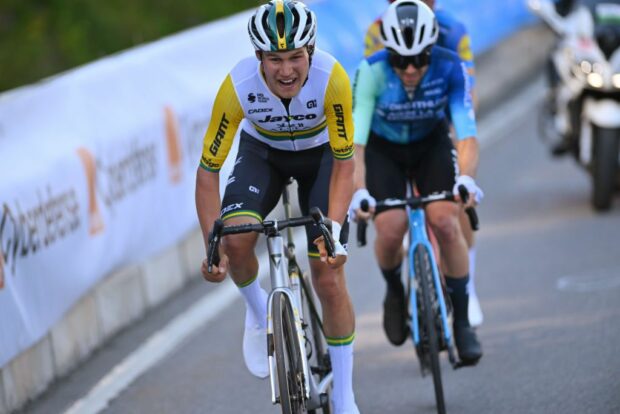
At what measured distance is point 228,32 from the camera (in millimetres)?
14188

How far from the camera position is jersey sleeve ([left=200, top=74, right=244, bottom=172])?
7.01 m

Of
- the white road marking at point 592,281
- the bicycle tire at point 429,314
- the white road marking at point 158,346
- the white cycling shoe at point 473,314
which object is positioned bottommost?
the white road marking at point 592,281

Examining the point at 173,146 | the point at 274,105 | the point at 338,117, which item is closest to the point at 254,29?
the point at 274,105

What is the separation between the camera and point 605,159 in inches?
526

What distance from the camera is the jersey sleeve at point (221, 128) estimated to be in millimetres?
7008

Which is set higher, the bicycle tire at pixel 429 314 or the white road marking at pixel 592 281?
the bicycle tire at pixel 429 314

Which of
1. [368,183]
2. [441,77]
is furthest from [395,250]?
[441,77]

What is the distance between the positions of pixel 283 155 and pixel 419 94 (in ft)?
4.16

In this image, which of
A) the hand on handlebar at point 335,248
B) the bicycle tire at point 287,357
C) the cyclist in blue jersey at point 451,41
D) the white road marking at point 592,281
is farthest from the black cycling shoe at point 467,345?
the white road marking at point 592,281

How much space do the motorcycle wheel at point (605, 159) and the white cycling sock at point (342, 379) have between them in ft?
21.4

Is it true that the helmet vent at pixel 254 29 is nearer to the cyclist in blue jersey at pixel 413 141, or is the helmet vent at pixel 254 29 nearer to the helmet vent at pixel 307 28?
the helmet vent at pixel 307 28

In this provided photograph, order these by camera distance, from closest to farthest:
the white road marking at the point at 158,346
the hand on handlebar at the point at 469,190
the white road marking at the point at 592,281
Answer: the hand on handlebar at the point at 469,190 → the white road marking at the point at 158,346 → the white road marking at the point at 592,281

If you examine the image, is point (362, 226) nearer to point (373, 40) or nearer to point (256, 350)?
point (256, 350)

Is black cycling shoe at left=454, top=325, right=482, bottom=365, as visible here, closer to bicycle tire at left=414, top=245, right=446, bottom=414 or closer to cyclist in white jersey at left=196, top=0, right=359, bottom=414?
bicycle tire at left=414, top=245, right=446, bottom=414
